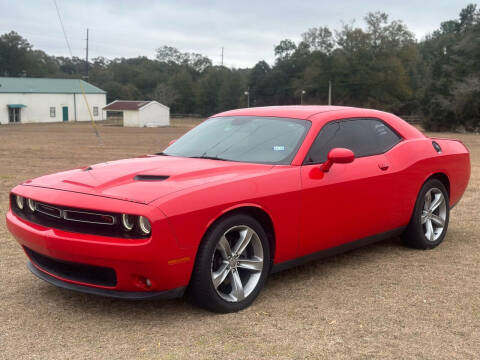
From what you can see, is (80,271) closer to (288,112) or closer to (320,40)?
(288,112)

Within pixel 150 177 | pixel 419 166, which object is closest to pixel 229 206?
pixel 150 177

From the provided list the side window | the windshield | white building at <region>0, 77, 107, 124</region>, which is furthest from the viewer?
white building at <region>0, 77, 107, 124</region>

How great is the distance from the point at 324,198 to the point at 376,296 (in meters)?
0.90

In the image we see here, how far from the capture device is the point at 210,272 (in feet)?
12.8

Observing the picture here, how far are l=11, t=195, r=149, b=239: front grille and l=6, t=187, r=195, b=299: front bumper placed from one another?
0.13 feet

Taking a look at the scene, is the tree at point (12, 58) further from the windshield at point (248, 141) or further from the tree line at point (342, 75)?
the windshield at point (248, 141)

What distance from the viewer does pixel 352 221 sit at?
5.04 m

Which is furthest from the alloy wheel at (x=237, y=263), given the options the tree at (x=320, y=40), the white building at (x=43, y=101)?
the tree at (x=320, y=40)

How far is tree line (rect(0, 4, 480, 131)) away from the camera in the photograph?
50250 mm

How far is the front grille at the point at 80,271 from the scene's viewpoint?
3.82 metres

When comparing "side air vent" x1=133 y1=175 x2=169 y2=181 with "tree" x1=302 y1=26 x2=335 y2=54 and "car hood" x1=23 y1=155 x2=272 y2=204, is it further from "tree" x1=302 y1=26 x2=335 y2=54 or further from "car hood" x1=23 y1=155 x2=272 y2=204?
"tree" x1=302 y1=26 x2=335 y2=54

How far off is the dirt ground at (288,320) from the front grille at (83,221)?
0.67 m

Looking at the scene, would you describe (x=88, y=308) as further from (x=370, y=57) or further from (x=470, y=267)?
(x=370, y=57)

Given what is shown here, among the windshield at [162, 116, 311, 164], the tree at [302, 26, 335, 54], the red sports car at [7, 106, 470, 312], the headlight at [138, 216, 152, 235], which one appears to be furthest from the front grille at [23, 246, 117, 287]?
the tree at [302, 26, 335, 54]
